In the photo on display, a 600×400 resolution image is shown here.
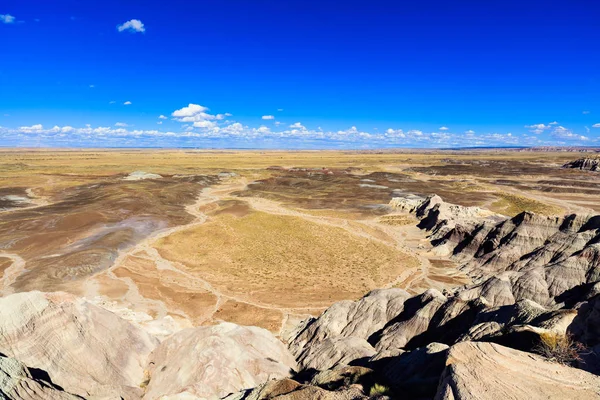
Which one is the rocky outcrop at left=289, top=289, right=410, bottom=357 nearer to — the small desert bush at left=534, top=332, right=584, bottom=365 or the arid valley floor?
the arid valley floor

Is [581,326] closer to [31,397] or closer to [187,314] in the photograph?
[31,397]

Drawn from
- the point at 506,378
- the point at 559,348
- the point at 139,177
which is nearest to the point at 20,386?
the point at 506,378

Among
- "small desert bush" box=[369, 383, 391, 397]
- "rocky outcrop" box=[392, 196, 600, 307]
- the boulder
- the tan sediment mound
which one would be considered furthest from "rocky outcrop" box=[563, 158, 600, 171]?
"small desert bush" box=[369, 383, 391, 397]

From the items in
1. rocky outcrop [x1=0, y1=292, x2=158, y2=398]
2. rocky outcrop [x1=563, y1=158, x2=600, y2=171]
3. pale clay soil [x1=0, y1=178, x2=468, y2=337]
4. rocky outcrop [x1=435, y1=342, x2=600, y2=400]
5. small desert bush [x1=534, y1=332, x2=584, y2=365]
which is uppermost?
rocky outcrop [x1=563, y1=158, x2=600, y2=171]

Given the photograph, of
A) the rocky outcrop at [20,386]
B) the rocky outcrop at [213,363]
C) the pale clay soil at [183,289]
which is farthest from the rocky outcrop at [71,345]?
the pale clay soil at [183,289]

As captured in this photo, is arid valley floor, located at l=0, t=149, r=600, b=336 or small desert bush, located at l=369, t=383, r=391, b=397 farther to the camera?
arid valley floor, located at l=0, t=149, r=600, b=336

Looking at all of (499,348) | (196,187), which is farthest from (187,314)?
(196,187)

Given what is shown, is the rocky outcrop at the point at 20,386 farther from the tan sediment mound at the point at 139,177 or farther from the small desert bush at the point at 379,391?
the tan sediment mound at the point at 139,177
